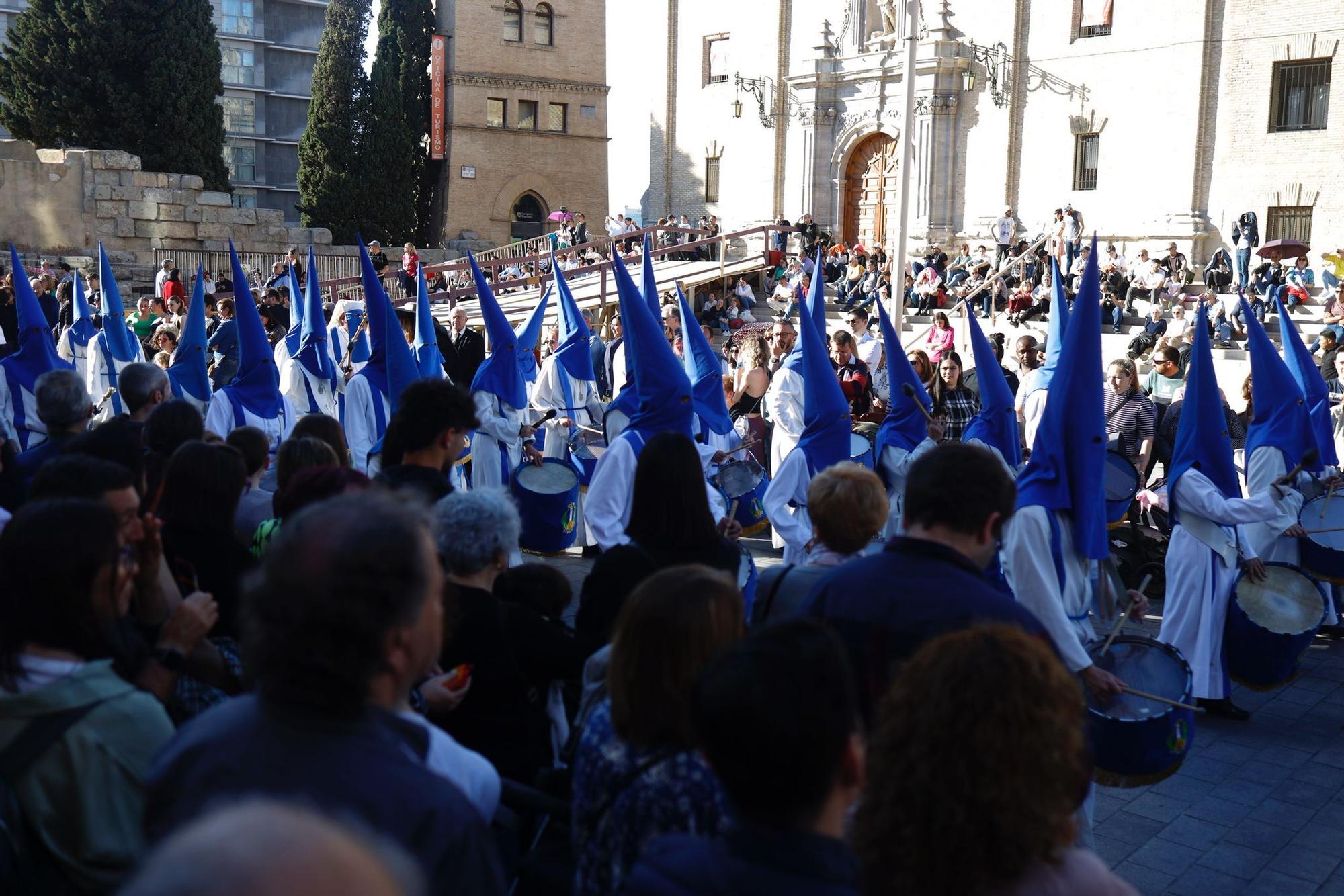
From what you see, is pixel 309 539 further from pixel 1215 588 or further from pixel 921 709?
pixel 1215 588

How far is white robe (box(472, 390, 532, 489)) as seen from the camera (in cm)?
938

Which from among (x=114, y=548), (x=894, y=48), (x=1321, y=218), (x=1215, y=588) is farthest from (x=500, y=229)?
(x=114, y=548)

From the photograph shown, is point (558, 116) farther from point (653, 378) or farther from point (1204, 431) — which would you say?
point (1204, 431)

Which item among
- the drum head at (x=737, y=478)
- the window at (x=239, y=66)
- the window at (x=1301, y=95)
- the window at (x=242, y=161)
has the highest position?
the window at (x=239, y=66)

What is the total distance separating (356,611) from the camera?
2025 millimetres

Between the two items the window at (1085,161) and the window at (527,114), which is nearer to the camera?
the window at (1085,161)

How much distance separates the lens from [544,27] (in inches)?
1670

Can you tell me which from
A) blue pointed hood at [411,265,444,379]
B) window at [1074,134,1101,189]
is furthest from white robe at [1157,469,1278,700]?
window at [1074,134,1101,189]

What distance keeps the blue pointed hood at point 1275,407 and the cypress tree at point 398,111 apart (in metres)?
32.4

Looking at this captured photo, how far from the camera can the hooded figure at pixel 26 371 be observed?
32.8ft

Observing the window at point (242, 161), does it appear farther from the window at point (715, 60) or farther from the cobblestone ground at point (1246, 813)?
the cobblestone ground at point (1246, 813)

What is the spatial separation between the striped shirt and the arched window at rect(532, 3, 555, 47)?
3616 centimetres

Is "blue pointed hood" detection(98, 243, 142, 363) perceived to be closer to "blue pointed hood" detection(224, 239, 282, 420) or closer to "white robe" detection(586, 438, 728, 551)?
"blue pointed hood" detection(224, 239, 282, 420)

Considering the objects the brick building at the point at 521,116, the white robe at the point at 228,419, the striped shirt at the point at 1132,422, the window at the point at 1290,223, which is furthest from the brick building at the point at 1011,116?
the white robe at the point at 228,419
